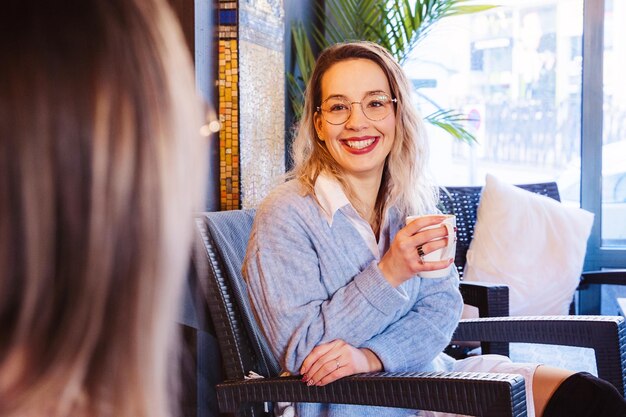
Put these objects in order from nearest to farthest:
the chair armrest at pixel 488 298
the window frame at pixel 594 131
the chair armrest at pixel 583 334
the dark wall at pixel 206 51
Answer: the chair armrest at pixel 583 334, the chair armrest at pixel 488 298, the dark wall at pixel 206 51, the window frame at pixel 594 131

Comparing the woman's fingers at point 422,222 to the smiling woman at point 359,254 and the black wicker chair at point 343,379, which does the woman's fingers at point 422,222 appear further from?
the black wicker chair at point 343,379

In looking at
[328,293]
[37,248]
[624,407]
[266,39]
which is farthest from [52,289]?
[266,39]

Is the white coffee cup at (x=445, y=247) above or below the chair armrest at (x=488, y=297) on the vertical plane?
above

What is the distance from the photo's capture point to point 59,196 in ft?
1.39

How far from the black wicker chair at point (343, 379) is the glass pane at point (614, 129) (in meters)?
2.33

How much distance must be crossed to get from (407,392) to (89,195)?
1132 mm

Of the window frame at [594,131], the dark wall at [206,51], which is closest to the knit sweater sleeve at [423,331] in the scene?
the dark wall at [206,51]

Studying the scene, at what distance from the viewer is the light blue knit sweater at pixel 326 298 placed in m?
1.63

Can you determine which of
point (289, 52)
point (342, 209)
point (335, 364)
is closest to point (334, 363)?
point (335, 364)

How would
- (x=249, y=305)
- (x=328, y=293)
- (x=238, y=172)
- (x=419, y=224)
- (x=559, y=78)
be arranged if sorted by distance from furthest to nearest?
1. (x=559, y=78)
2. (x=238, y=172)
3. (x=249, y=305)
4. (x=328, y=293)
5. (x=419, y=224)

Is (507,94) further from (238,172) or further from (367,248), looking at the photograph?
(367,248)

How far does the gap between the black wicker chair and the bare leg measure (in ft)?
0.55

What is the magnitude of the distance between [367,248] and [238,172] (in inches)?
40.1

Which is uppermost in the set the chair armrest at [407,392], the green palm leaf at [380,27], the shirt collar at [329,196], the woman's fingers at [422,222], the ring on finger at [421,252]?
the green palm leaf at [380,27]
